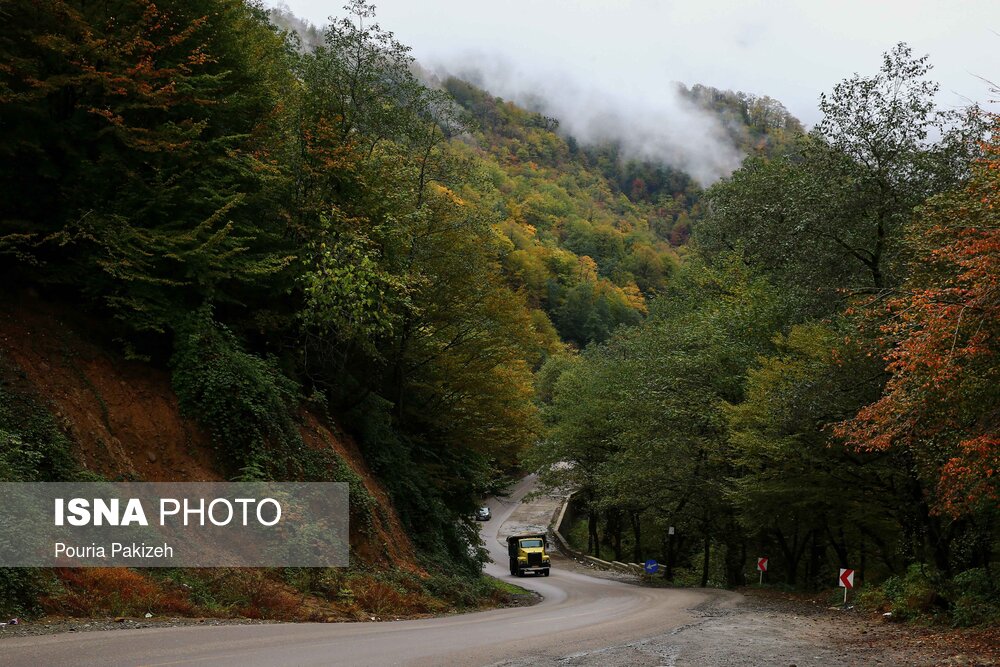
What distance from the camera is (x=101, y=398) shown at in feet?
49.4

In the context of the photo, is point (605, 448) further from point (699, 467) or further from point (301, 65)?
point (301, 65)

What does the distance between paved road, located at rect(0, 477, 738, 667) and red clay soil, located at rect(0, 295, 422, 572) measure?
438cm

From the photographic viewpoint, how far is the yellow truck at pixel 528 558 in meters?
42.2

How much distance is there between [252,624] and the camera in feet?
40.9

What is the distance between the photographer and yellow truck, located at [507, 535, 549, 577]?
42.2 m

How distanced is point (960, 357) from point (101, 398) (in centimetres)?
1507

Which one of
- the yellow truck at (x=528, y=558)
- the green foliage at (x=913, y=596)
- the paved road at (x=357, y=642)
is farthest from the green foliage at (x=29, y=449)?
the yellow truck at (x=528, y=558)

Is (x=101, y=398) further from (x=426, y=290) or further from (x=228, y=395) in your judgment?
(x=426, y=290)

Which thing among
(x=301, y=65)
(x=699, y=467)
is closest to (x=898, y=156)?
(x=699, y=467)

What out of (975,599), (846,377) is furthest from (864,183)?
(975,599)

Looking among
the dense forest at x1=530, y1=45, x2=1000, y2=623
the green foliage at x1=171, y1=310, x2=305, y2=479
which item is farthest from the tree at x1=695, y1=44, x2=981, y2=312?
the green foliage at x1=171, y1=310, x2=305, y2=479

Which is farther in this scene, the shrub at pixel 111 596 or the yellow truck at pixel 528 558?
the yellow truck at pixel 528 558

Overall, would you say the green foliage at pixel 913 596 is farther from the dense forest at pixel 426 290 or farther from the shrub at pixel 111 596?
the shrub at pixel 111 596

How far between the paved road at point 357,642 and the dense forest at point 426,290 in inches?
159
